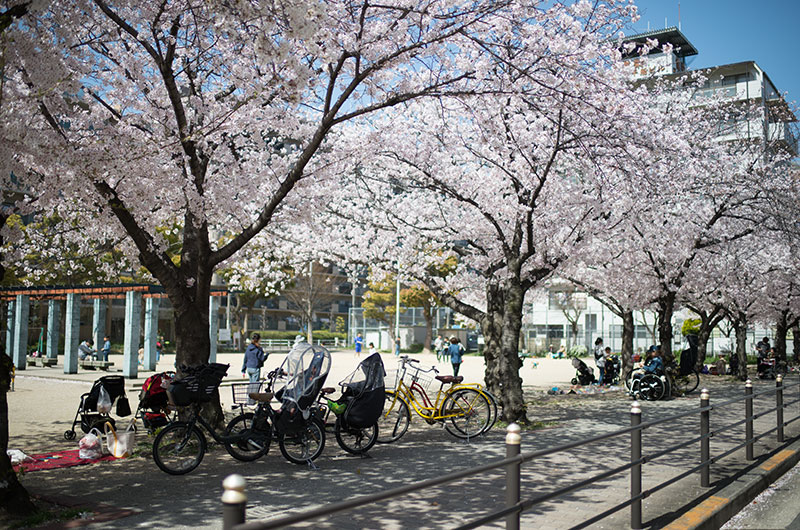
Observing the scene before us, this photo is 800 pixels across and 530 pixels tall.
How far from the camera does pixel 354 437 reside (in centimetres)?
927

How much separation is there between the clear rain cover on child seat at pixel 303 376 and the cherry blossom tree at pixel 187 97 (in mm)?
1701

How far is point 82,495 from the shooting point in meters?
6.61

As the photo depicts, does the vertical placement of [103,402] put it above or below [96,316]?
below

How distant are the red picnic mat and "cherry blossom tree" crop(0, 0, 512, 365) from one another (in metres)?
1.77

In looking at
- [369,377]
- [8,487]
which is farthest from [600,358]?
[8,487]

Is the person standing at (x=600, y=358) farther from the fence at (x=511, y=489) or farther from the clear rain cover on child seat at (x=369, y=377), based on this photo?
the fence at (x=511, y=489)

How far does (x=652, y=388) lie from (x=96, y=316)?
2136cm

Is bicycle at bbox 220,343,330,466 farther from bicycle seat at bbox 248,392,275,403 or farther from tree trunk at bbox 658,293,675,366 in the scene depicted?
tree trunk at bbox 658,293,675,366

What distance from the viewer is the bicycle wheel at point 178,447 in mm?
7715

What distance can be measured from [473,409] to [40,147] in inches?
276

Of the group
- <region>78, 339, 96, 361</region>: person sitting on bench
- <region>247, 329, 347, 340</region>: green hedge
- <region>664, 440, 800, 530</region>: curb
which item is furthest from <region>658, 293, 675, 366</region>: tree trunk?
<region>247, 329, 347, 340</region>: green hedge

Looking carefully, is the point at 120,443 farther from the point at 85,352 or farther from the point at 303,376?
the point at 85,352

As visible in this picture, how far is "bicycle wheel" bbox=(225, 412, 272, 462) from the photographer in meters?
8.27

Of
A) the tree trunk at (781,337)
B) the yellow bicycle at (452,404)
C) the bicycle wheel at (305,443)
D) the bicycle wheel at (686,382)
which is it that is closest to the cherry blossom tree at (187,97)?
the bicycle wheel at (305,443)
